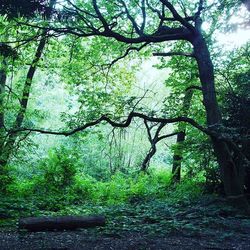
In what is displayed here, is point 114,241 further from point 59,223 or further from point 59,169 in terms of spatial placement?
point 59,169

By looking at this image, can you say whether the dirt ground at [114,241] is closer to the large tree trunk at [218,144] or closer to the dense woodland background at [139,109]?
the dense woodland background at [139,109]

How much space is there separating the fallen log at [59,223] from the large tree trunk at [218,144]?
4.41 meters

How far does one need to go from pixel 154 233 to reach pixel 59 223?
2060 millimetres

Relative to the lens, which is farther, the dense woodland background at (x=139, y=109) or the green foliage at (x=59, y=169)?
the green foliage at (x=59, y=169)

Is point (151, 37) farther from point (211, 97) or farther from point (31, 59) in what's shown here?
point (31, 59)

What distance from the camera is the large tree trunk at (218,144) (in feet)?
34.0

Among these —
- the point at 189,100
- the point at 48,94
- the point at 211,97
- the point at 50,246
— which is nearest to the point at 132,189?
the point at 189,100

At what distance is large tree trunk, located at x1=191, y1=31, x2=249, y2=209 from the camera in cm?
1035

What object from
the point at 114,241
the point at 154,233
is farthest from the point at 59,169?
the point at 114,241

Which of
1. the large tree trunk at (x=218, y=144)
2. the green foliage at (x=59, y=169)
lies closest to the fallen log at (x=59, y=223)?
the large tree trunk at (x=218, y=144)

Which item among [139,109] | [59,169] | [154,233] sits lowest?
[154,233]

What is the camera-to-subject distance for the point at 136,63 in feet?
59.4

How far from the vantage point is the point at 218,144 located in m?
10.4

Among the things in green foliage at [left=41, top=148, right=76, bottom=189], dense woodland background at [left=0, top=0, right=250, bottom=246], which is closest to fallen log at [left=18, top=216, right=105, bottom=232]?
dense woodland background at [left=0, top=0, right=250, bottom=246]
